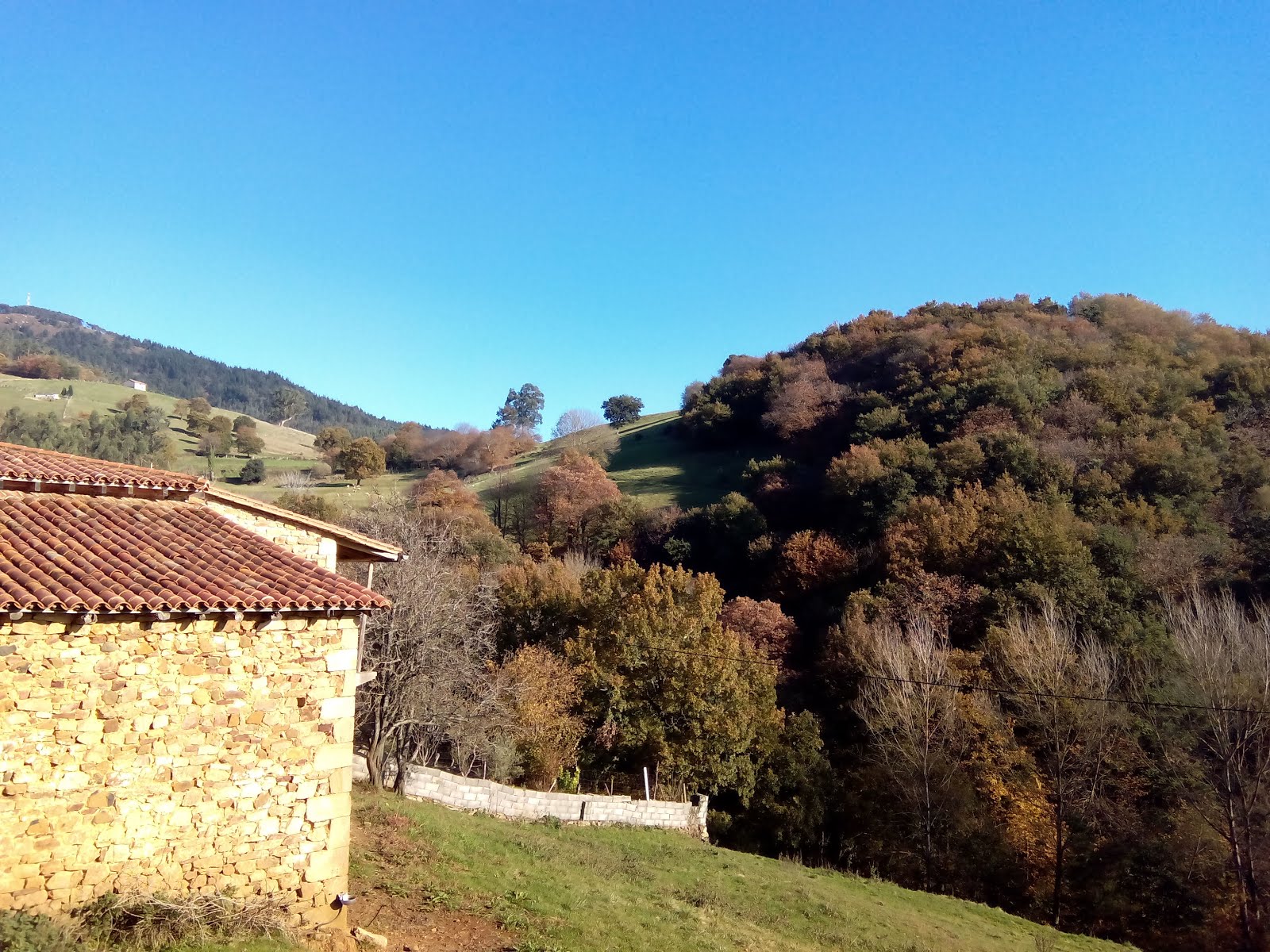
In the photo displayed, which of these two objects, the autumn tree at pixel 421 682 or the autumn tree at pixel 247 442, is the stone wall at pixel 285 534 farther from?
the autumn tree at pixel 247 442

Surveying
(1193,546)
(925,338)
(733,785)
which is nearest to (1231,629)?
(1193,546)

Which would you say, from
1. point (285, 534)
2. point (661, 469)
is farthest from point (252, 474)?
point (285, 534)

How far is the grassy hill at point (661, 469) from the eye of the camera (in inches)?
2185

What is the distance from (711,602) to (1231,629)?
53.5 ft

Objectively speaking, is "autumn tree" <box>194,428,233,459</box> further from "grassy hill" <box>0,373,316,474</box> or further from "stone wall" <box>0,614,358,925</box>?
"stone wall" <box>0,614,358,925</box>

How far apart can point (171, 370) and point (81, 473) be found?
6821 inches

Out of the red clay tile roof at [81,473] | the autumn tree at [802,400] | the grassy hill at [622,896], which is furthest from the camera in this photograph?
the autumn tree at [802,400]

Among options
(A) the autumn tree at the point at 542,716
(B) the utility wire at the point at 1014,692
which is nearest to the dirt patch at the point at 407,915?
(A) the autumn tree at the point at 542,716

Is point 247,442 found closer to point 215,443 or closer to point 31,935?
point 215,443

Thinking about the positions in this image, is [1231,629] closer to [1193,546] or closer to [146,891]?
[1193,546]

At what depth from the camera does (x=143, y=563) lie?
8.52 metres

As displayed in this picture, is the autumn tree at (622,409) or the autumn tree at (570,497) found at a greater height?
the autumn tree at (622,409)

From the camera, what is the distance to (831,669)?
30.4 m

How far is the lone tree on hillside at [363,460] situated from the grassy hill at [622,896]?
5116 cm
